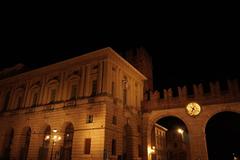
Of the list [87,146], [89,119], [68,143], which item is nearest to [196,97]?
[89,119]

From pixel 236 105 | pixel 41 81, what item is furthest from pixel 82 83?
pixel 236 105

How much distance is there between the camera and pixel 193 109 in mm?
26828

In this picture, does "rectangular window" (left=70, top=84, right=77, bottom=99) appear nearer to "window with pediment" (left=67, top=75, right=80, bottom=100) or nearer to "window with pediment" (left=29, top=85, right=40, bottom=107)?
"window with pediment" (left=67, top=75, right=80, bottom=100)

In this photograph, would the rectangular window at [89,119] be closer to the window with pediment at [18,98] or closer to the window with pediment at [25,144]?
the window with pediment at [25,144]

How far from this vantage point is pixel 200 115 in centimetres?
2650

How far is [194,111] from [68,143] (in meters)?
15.9

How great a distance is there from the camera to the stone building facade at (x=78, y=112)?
2328 centimetres

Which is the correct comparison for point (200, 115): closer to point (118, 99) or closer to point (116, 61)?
point (118, 99)

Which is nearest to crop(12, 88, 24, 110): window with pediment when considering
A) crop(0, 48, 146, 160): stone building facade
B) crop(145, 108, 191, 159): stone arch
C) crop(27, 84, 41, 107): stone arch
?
crop(0, 48, 146, 160): stone building facade

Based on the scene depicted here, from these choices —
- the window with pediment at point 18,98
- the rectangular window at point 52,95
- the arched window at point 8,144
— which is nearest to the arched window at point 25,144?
the arched window at point 8,144

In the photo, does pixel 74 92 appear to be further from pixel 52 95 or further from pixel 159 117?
pixel 159 117

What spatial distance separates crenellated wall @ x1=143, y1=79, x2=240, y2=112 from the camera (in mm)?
25938

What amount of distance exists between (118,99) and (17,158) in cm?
1580

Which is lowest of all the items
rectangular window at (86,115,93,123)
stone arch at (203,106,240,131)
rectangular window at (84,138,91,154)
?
rectangular window at (84,138,91,154)
